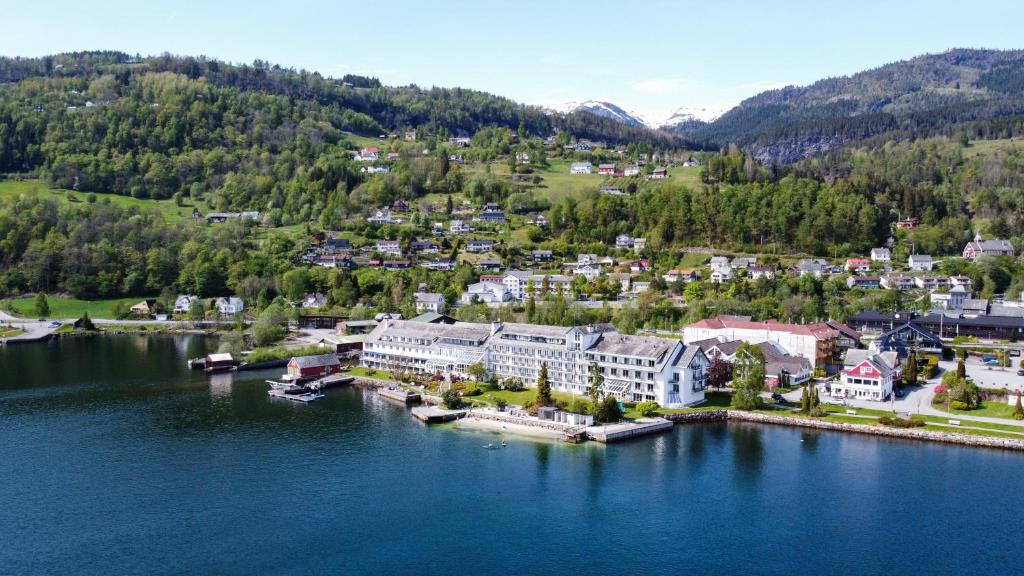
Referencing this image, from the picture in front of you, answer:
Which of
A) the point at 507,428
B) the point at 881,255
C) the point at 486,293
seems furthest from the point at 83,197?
the point at 881,255

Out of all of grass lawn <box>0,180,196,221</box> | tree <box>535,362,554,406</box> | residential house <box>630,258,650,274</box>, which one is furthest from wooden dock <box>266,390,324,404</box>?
grass lawn <box>0,180,196,221</box>

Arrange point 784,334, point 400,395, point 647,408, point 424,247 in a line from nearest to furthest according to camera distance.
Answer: point 647,408 < point 400,395 < point 784,334 < point 424,247

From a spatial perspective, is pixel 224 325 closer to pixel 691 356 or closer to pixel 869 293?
pixel 691 356

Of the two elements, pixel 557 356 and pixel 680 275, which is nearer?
pixel 557 356

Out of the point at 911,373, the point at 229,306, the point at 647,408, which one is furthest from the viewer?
the point at 229,306

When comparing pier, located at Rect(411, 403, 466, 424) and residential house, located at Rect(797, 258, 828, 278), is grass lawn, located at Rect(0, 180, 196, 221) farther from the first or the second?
residential house, located at Rect(797, 258, 828, 278)

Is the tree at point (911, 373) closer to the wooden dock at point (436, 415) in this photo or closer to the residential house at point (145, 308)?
the wooden dock at point (436, 415)

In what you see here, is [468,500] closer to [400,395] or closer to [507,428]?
[507,428]
